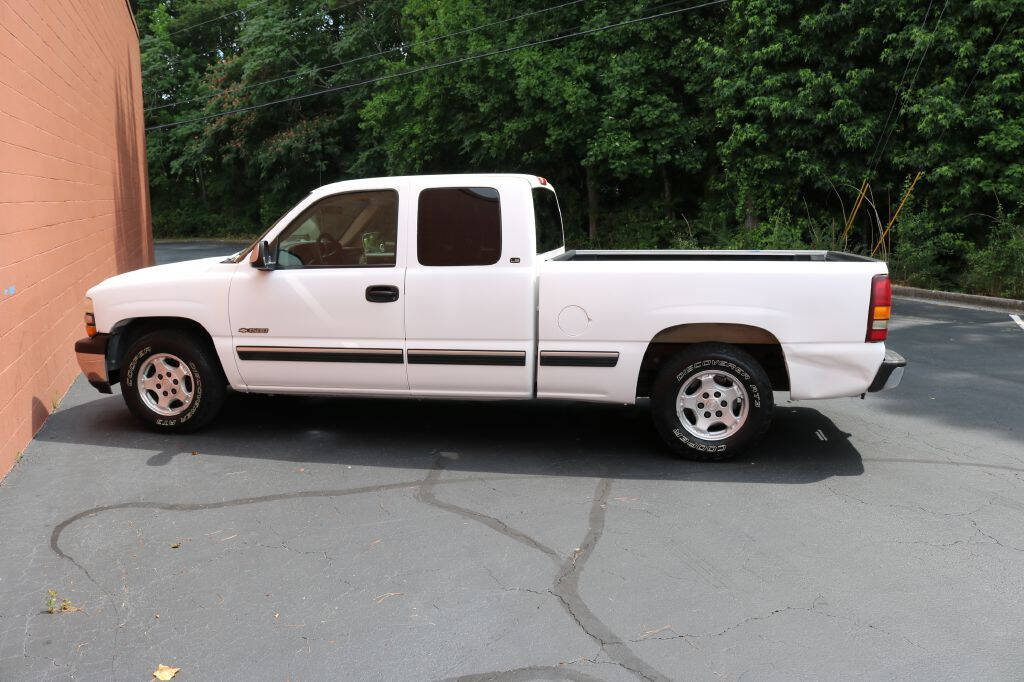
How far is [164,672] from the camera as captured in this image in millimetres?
3457

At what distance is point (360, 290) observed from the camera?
631 cm

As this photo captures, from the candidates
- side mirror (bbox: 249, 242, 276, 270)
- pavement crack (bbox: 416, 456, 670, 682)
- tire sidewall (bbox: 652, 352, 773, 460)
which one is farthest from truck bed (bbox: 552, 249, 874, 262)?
side mirror (bbox: 249, 242, 276, 270)

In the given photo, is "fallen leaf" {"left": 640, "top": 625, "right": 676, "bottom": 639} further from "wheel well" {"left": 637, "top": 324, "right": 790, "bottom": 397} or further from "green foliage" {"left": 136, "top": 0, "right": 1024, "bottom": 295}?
"green foliage" {"left": 136, "top": 0, "right": 1024, "bottom": 295}

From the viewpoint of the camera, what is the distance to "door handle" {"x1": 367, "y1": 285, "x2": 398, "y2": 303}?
20.5 feet

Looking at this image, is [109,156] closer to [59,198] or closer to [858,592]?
[59,198]

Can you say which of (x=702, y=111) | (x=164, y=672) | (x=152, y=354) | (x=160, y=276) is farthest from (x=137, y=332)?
(x=702, y=111)

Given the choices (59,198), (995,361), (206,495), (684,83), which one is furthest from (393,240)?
(684,83)

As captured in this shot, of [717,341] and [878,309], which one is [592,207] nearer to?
[717,341]

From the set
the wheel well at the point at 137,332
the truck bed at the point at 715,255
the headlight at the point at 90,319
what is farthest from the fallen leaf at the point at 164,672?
the truck bed at the point at 715,255

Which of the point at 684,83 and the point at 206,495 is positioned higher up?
the point at 684,83

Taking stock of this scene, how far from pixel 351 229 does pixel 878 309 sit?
3565mm

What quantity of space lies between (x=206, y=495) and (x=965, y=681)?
13.5ft

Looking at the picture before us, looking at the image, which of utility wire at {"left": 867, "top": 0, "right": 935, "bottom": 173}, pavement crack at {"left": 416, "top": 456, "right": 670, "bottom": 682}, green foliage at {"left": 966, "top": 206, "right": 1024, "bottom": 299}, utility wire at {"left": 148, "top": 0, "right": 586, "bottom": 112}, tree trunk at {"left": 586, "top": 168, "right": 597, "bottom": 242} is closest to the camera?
pavement crack at {"left": 416, "top": 456, "right": 670, "bottom": 682}

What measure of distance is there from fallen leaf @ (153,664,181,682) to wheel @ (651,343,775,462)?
3531 millimetres
